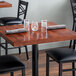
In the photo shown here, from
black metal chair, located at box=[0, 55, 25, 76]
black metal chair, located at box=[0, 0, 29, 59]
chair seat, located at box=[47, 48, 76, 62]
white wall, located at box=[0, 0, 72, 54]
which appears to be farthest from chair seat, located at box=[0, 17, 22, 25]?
black metal chair, located at box=[0, 55, 25, 76]

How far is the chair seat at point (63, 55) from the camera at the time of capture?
283 cm

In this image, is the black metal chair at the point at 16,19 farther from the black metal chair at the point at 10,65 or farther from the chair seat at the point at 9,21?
the black metal chair at the point at 10,65

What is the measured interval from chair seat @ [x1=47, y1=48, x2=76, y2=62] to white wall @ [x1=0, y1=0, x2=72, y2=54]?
1.80 m

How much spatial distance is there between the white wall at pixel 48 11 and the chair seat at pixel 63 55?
180 centimetres

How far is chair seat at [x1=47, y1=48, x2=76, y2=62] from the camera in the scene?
111 inches

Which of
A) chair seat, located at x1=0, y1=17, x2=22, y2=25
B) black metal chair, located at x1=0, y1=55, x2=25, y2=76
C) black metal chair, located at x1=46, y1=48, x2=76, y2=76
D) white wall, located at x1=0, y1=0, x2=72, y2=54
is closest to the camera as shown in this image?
black metal chair, located at x1=0, y1=55, x2=25, y2=76

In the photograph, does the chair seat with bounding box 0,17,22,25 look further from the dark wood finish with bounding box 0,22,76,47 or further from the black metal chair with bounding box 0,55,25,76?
the black metal chair with bounding box 0,55,25,76

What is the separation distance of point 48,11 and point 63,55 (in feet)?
6.95

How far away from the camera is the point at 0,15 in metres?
4.50

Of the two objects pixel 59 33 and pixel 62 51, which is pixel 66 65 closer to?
pixel 62 51

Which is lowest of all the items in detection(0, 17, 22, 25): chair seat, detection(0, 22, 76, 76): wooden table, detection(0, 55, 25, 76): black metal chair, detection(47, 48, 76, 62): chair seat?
detection(0, 55, 25, 76): black metal chair

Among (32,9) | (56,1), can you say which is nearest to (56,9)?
(56,1)

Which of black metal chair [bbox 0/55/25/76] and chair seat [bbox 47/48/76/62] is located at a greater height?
chair seat [bbox 47/48/76/62]

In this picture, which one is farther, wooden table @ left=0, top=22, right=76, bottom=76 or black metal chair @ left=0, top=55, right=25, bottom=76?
black metal chair @ left=0, top=55, right=25, bottom=76
